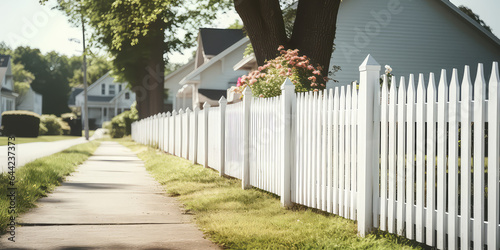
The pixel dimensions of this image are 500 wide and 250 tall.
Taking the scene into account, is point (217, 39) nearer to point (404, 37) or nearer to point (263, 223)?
point (404, 37)

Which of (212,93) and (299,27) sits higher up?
(299,27)

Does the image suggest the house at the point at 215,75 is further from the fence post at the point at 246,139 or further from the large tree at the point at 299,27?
the fence post at the point at 246,139

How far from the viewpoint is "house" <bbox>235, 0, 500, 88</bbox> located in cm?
2277

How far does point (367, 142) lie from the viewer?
5.71 meters

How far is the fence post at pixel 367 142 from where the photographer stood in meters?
5.72

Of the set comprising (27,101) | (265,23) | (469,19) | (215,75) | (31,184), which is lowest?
(31,184)

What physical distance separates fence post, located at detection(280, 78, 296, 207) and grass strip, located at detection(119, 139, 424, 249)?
0.77ft

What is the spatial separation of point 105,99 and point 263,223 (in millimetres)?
74294

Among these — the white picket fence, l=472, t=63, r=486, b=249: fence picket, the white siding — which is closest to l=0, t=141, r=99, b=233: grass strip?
the white picket fence

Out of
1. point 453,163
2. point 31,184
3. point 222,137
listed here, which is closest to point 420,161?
point 453,163

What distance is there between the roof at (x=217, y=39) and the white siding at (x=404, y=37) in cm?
1375

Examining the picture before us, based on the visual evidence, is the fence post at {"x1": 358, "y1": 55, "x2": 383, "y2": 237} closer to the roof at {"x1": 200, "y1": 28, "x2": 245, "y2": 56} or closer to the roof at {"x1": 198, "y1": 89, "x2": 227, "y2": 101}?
the roof at {"x1": 198, "y1": 89, "x2": 227, "y2": 101}

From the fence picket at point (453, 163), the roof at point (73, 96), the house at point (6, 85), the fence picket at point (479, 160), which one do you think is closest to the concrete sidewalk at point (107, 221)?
the fence picket at point (453, 163)

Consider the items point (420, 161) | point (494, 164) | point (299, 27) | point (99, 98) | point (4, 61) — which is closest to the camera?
point (494, 164)
